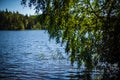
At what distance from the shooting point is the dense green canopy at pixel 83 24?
34.6 ft

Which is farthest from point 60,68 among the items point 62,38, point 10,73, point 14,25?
point 14,25

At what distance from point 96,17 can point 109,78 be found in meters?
3.17

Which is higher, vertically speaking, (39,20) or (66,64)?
(39,20)

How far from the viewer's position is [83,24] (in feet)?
39.6

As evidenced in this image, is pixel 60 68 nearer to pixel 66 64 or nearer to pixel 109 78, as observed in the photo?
pixel 66 64

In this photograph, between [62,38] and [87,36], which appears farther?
[62,38]

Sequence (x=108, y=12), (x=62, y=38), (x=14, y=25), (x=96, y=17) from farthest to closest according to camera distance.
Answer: (x=14, y=25), (x=62, y=38), (x=96, y=17), (x=108, y=12)

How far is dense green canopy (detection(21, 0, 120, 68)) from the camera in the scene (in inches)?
415

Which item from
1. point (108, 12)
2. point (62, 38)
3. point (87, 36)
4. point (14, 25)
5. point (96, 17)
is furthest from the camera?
point (14, 25)

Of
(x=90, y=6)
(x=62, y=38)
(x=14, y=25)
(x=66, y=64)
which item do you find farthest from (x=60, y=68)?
(x=14, y=25)

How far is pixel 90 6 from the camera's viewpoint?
1183cm

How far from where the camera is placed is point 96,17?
38.2 feet

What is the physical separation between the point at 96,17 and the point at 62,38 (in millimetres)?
2656

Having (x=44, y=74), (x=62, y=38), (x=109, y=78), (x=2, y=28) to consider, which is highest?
(x=2, y=28)
